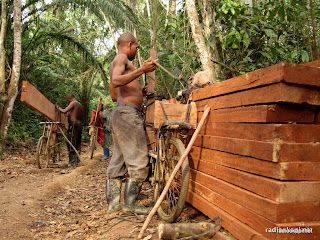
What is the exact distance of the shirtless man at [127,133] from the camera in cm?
427

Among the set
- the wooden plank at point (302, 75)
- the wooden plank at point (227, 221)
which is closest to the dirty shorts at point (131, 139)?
the wooden plank at point (227, 221)

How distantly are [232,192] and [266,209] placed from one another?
539 millimetres

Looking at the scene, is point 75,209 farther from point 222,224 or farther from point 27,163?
point 27,163

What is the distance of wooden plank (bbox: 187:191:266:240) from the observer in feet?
8.49

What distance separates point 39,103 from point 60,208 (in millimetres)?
4184

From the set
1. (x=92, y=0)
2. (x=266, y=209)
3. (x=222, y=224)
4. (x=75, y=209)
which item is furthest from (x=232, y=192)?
(x=92, y=0)

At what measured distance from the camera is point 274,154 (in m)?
2.36

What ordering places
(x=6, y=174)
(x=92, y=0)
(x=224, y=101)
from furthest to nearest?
(x=92, y=0) < (x=6, y=174) < (x=224, y=101)

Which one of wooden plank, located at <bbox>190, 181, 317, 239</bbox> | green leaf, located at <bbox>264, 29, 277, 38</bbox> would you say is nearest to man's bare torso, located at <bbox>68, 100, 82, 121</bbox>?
green leaf, located at <bbox>264, 29, 277, 38</bbox>

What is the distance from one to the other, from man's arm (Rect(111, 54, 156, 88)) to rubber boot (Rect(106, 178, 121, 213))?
1257mm

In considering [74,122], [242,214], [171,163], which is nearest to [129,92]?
[171,163]

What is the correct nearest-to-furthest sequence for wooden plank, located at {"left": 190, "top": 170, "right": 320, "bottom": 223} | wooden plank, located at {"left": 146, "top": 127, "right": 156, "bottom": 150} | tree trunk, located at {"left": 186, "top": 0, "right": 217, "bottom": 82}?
1. wooden plank, located at {"left": 190, "top": 170, "right": 320, "bottom": 223}
2. wooden plank, located at {"left": 146, "top": 127, "right": 156, "bottom": 150}
3. tree trunk, located at {"left": 186, "top": 0, "right": 217, "bottom": 82}

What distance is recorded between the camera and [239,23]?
6.66 m

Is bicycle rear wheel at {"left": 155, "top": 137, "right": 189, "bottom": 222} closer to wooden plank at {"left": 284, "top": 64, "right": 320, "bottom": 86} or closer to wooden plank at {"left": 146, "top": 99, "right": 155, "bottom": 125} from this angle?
wooden plank at {"left": 146, "top": 99, "right": 155, "bottom": 125}
